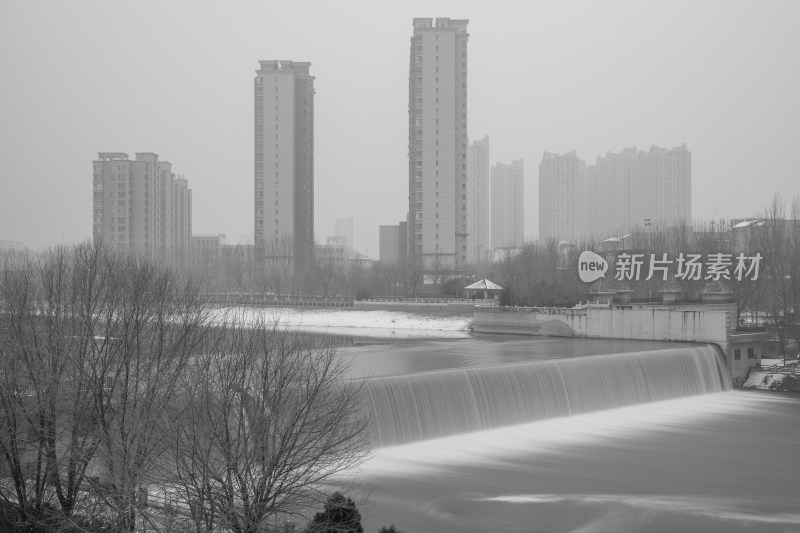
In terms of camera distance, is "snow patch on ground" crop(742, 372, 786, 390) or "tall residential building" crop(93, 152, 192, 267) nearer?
"snow patch on ground" crop(742, 372, 786, 390)

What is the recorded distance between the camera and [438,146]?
3716 inches

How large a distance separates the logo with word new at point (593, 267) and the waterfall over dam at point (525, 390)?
27.3ft

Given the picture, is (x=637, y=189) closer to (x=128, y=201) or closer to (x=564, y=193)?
(x=564, y=193)

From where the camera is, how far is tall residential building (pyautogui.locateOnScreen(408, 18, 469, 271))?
310ft

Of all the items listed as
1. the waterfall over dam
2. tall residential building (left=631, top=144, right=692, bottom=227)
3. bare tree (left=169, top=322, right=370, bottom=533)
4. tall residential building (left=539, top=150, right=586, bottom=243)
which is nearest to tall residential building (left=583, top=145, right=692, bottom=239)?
tall residential building (left=631, top=144, right=692, bottom=227)

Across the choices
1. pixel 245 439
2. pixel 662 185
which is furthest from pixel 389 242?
pixel 245 439

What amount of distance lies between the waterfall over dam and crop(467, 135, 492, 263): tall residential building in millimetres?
138383

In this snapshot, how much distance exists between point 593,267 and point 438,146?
5578cm

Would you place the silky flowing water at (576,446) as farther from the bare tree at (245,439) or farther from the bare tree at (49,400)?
the bare tree at (49,400)

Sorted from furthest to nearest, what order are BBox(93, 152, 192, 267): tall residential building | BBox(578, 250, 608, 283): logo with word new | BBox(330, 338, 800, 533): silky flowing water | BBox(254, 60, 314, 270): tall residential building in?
BBox(254, 60, 314, 270): tall residential building
BBox(93, 152, 192, 267): tall residential building
BBox(578, 250, 608, 283): logo with word new
BBox(330, 338, 800, 533): silky flowing water

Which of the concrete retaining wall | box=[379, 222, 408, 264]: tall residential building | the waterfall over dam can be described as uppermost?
box=[379, 222, 408, 264]: tall residential building

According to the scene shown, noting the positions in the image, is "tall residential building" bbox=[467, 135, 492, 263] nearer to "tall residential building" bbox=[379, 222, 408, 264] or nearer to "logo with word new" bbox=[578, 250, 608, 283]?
"tall residential building" bbox=[379, 222, 408, 264]

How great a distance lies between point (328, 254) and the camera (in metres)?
111

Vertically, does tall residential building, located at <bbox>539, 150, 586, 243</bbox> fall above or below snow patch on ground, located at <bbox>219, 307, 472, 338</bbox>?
above
